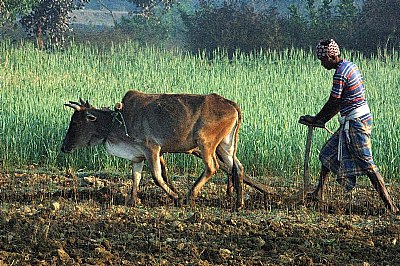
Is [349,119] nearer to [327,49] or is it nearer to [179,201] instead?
[327,49]

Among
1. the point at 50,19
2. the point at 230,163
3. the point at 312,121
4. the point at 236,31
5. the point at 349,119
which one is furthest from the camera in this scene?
→ the point at 236,31

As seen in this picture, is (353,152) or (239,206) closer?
(353,152)

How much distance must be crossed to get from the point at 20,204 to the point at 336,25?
58.1 feet

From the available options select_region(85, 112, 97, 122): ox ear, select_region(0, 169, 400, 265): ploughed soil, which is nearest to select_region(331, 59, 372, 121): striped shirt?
select_region(0, 169, 400, 265): ploughed soil

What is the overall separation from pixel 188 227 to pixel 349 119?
1739 millimetres

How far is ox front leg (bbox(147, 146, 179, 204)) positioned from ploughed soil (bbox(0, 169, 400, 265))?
0.10 meters

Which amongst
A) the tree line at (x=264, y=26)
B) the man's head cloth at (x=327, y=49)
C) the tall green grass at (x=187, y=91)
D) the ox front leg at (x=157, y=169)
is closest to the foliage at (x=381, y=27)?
the tree line at (x=264, y=26)

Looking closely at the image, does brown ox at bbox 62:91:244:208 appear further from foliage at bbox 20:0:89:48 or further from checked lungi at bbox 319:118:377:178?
foliage at bbox 20:0:89:48

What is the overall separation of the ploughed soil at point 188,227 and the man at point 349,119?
358 millimetres

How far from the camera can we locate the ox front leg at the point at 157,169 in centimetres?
786

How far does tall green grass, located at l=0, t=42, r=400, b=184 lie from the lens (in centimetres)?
973

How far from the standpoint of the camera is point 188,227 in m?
6.65

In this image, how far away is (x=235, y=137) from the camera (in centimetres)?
809

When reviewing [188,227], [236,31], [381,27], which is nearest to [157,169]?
[188,227]
